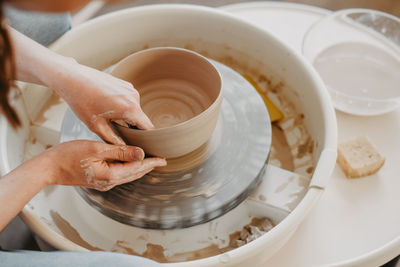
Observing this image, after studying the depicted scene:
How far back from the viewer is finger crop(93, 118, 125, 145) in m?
0.94

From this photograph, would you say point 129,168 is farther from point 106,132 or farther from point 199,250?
point 199,250

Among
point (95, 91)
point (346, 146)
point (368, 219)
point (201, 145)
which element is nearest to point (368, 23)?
point (346, 146)

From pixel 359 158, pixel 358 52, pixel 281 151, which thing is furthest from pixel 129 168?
pixel 358 52

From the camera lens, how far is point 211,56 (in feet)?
4.99

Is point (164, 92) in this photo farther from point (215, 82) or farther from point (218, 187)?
point (218, 187)

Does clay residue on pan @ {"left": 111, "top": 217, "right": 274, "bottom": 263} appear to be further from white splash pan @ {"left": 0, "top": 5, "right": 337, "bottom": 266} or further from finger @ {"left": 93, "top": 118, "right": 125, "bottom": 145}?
finger @ {"left": 93, "top": 118, "right": 125, "bottom": 145}

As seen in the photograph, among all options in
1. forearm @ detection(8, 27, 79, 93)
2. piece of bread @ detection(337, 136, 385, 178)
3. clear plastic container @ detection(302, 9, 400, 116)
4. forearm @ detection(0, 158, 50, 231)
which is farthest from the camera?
clear plastic container @ detection(302, 9, 400, 116)

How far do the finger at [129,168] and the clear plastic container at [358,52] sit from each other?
31.4 inches

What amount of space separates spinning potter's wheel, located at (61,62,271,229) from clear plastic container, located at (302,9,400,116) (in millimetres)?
483

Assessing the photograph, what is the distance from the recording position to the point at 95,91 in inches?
37.5

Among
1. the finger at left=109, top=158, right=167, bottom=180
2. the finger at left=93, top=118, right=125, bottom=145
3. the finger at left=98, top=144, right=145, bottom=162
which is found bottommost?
the finger at left=109, top=158, right=167, bottom=180

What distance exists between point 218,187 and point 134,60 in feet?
1.45

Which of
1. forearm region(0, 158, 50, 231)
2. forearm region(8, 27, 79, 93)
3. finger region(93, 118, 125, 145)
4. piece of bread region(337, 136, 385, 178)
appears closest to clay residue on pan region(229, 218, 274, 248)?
piece of bread region(337, 136, 385, 178)

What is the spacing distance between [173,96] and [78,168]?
1.43ft
